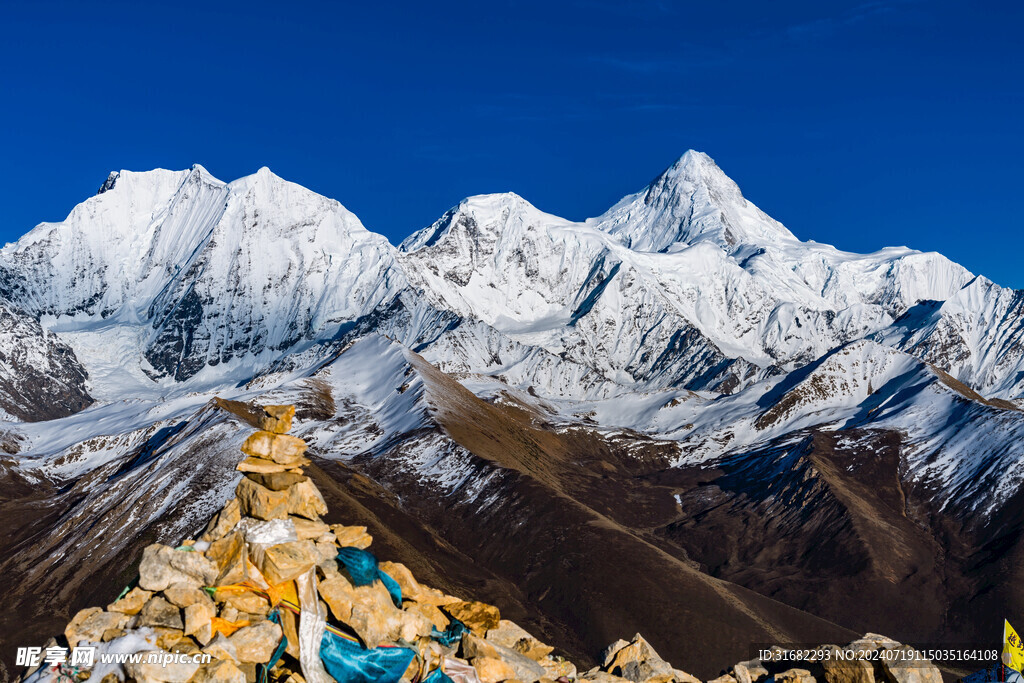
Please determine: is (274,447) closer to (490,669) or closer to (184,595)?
(184,595)

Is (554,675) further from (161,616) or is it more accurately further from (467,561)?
(467,561)

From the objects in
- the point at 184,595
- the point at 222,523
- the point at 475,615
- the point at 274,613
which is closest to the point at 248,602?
the point at 274,613

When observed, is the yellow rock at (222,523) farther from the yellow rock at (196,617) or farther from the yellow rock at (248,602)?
the yellow rock at (196,617)

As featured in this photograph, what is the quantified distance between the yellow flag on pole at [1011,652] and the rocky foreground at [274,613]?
114 inches

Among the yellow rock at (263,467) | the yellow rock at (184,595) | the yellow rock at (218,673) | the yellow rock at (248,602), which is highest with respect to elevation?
the yellow rock at (263,467)

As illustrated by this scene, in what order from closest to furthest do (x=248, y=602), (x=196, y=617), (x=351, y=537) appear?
(x=196, y=617) < (x=248, y=602) < (x=351, y=537)

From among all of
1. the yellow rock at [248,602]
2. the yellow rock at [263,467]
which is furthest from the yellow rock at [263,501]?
the yellow rock at [248,602]

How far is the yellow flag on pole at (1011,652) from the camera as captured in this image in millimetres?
26281

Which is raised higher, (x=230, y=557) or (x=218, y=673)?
(x=230, y=557)

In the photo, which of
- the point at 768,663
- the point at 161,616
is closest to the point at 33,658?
the point at 161,616

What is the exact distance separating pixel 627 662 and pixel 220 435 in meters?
146

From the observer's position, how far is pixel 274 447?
27547mm

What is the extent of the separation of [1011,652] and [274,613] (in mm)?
19679

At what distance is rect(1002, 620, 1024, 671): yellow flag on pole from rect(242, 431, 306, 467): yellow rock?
19.8m
